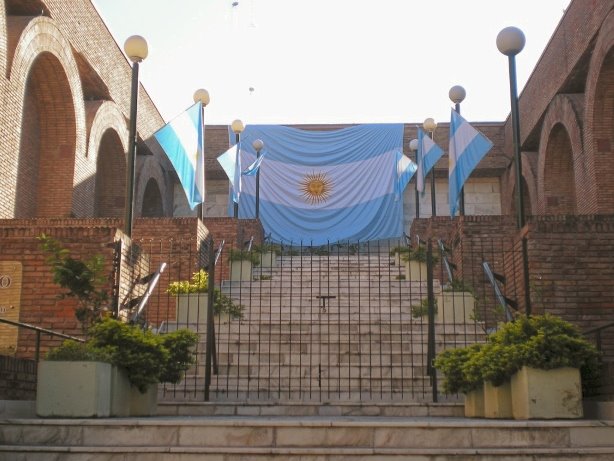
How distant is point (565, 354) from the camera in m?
7.00

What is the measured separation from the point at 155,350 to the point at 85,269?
3.53 feet

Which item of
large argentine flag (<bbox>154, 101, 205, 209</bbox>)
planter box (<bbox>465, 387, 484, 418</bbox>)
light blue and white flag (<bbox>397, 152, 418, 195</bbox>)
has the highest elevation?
light blue and white flag (<bbox>397, 152, 418, 195</bbox>)

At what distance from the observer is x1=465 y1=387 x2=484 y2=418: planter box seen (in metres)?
7.97

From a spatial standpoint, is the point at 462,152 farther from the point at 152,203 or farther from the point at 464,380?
the point at 152,203

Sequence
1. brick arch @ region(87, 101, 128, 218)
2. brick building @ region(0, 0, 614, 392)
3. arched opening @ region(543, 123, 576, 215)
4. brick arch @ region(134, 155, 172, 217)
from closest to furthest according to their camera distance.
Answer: brick building @ region(0, 0, 614, 392)
brick arch @ region(87, 101, 128, 218)
arched opening @ region(543, 123, 576, 215)
brick arch @ region(134, 155, 172, 217)

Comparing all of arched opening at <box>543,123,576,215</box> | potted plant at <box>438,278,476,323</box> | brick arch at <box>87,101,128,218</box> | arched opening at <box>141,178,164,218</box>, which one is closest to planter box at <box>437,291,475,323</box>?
potted plant at <box>438,278,476,323</box>

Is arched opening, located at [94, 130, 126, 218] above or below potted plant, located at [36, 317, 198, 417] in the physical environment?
above

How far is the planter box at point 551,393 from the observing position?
6.93m

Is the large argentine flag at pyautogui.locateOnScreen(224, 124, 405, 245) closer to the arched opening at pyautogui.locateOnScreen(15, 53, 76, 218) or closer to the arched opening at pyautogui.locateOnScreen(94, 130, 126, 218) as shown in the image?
the arched opening at pyautogui.locateOnScreen(94, 130, 126, 218)

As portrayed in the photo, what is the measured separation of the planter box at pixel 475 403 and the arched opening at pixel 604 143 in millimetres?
10304

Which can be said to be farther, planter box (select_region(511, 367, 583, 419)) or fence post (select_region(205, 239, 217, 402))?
fence post (select_region(205, 239, 217, 402))

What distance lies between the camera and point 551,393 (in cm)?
699

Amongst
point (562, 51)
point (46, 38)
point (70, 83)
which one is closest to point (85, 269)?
point (46, 38)

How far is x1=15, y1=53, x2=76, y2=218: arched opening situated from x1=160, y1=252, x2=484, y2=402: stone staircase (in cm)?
683
